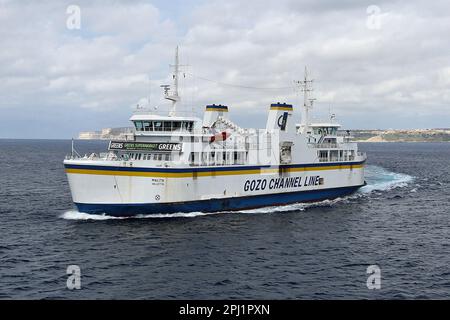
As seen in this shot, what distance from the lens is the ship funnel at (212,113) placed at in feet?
161

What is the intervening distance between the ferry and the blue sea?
141 centimetres

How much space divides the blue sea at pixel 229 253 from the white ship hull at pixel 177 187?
0.96m

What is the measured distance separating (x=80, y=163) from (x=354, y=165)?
32458mm

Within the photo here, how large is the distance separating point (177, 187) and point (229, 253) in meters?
9.46

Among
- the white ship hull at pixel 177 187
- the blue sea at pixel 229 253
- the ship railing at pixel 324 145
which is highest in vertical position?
the ship railing at pixel 324 145

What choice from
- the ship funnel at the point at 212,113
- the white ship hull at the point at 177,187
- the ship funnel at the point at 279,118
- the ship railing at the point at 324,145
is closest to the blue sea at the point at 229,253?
the white ship hull at the point at 177,187

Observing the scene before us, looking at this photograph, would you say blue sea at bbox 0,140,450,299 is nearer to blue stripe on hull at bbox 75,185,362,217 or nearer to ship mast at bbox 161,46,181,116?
blue stripe on hull at bbox 75,185,362,217

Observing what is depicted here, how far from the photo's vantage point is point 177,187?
A: 35750 mm

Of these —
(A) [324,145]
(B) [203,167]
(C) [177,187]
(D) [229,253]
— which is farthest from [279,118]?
(D) [229,253]

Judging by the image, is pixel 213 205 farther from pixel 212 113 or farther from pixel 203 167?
pixel 212 113

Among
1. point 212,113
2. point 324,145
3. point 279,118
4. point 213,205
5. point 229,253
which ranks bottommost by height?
point 229,253

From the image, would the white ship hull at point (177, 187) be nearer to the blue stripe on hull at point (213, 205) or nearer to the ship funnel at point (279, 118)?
the blue stripe on hull at point (213, 205)

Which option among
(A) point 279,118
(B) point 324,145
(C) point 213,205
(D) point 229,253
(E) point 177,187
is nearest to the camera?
(D) point 229,253

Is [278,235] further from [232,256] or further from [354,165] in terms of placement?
[354,165]
